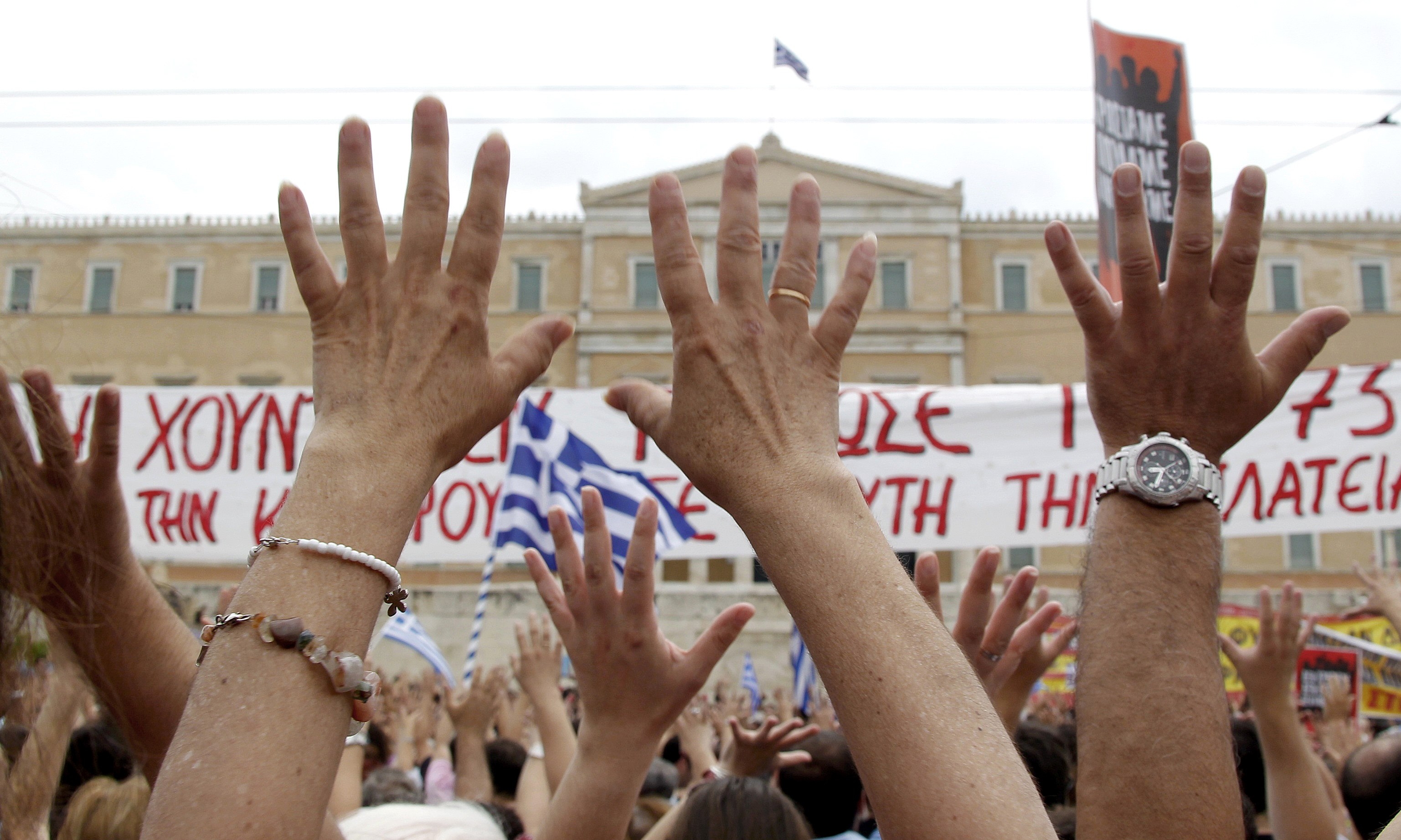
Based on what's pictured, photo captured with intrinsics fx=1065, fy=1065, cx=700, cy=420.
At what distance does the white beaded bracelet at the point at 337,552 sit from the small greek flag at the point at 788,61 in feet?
68.8

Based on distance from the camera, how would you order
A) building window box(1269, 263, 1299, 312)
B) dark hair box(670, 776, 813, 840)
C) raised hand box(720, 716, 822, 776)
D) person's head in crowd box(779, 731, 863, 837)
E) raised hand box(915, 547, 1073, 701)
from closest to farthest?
raised hand box(915, 547, 1073, 701), dark hair box(670, 776, 813, 840), raised hand box(720, 716, 822, 776), person's head in crowd box(779, 731, 863, 837), building window box(1269, 263, 1299, 312)

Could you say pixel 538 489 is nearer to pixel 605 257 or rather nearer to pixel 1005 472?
pixel 1005 472

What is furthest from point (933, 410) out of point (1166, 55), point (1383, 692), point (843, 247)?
point (843, 247)

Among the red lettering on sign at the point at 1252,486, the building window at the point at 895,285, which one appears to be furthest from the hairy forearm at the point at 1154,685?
the building window at the point at 895,285

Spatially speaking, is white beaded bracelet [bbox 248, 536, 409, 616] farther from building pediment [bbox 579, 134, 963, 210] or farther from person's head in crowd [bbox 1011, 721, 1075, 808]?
building pediment [bbox 579, 134, 963, 210]

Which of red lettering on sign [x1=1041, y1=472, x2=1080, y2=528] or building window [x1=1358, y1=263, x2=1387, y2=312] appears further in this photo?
building window [x1=1358, y1=263, x2=1387, y2=312]

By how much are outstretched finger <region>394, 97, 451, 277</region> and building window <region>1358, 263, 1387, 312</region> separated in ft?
109

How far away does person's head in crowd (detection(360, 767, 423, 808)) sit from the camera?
4070 millimetres

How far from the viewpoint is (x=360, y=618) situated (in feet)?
4.13

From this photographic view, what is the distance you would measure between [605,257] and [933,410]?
23.6 meters

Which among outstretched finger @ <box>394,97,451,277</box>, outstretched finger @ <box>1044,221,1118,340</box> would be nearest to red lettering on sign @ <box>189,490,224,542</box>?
outstretched finger @ <box>394,97,451,277</box>

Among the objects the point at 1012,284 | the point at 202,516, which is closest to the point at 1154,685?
the point at 202,516

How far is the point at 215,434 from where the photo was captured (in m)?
7.96

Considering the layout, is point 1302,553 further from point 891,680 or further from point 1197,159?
point 891,680
